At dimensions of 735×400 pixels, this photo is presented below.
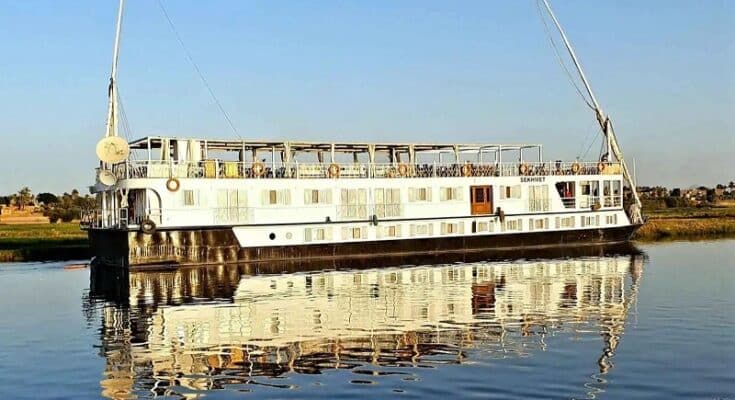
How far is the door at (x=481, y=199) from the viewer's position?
5100 centimetres

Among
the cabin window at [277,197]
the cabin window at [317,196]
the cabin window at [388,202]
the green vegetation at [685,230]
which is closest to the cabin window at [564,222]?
the cabin window at [388,202]

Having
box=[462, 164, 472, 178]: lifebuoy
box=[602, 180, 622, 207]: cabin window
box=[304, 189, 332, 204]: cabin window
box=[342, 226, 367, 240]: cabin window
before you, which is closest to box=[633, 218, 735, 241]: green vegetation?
box=[602, 180, 622, 207]: cabin window

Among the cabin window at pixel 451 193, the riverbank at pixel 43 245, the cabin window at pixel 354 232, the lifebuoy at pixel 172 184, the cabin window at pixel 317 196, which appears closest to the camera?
the lifebuoy at pixel 172 184

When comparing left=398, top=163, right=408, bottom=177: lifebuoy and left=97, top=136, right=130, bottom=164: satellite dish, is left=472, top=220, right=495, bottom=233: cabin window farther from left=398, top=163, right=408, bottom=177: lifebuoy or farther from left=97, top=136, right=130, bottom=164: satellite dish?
left=97, top=136, right=130, bottom=164: satellite dish

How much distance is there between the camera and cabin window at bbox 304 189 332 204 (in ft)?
154

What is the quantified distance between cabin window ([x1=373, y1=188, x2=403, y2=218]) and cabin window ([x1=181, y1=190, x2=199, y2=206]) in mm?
10509

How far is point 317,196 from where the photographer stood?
47.2 m

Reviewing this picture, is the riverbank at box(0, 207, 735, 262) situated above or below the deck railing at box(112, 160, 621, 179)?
below

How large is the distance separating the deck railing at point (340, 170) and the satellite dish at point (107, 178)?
2.34ft

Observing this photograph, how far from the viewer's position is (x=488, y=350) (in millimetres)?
18859

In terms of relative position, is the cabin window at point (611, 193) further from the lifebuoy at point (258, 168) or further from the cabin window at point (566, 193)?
the lifebuoy at point (258, 168)

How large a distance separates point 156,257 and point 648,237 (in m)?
41.7

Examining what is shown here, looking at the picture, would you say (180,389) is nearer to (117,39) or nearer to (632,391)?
(632,391)

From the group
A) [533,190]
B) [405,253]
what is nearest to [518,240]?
[533,190]
